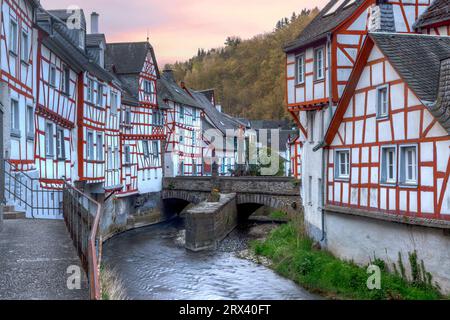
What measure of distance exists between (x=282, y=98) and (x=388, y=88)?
75994 millimetres

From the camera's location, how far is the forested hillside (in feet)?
312

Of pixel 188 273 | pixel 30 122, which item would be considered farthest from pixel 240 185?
pixel 30 122

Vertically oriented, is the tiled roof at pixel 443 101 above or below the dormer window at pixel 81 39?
below

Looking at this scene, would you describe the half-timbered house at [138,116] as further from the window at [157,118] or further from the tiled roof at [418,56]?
the tiled roof at [418,56]

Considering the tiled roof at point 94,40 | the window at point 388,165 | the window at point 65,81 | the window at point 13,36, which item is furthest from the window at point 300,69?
the tiled roof at point 94,40

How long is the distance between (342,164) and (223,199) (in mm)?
13226

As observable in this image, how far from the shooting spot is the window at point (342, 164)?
2033 centimetres

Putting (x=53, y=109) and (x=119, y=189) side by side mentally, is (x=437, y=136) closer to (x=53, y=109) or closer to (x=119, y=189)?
(x=53, y=109)

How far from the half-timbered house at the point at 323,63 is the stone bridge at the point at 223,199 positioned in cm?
546

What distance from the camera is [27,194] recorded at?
17391mm

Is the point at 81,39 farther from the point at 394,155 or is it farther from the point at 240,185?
the point at 394,155

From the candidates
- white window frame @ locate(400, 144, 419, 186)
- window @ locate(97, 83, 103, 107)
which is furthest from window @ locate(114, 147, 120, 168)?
white window frame @ locate(400, 144, 419, 186)

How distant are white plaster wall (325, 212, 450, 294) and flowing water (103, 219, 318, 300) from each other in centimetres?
209

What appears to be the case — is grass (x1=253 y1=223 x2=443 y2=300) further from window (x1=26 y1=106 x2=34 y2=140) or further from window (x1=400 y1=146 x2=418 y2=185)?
window (x1=26 y1=106 x2=34 y2=140)
